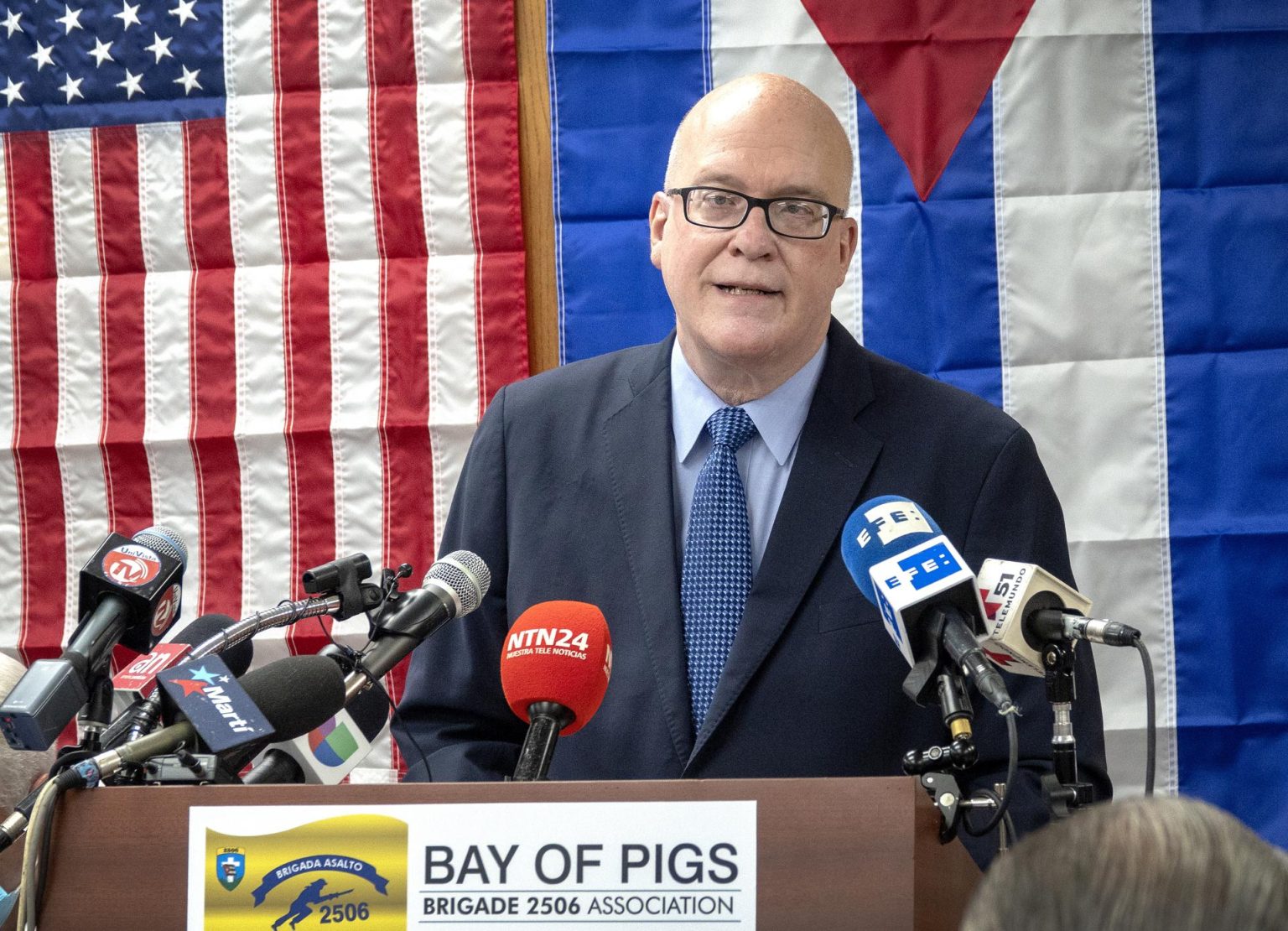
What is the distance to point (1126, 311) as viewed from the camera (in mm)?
3072

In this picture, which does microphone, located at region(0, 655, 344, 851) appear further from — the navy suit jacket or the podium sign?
the navy suit jacket

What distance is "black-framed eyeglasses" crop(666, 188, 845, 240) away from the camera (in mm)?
1915

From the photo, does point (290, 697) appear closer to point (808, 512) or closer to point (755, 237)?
point (808, 512)

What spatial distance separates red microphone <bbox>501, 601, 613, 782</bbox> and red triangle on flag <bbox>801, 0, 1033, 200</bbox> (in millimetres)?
2059

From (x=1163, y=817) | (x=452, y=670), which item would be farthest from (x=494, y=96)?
(x=1163, y=817)

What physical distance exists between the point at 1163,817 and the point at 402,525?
269 centimetres

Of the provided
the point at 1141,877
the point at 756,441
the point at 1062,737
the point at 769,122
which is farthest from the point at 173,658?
the point at 1141,877

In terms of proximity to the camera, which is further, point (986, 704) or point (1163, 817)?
point (986, 704)

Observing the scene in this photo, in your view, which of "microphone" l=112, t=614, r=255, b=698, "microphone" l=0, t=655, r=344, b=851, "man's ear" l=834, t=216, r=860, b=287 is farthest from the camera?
"man's ear" l=834, t=216, r=860, b=287

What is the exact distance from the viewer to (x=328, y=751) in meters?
1.63

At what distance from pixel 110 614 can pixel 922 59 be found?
233 cm

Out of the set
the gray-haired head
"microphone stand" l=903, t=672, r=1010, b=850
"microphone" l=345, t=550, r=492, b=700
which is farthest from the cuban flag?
the gray-haired head

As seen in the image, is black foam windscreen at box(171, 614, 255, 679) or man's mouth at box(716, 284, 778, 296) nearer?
black foam windscreen at box(171, 614, 255, 679)

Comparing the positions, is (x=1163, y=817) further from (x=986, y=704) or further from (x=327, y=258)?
(x=327, y=258)
